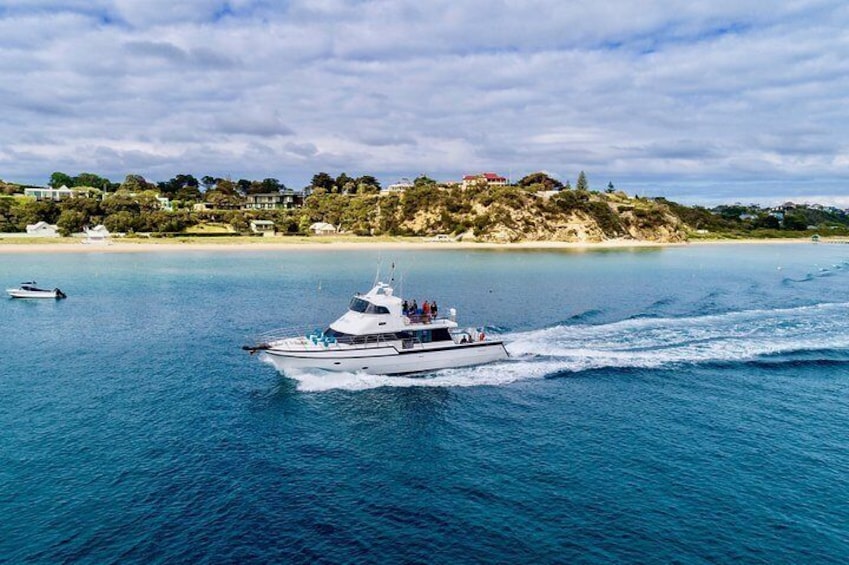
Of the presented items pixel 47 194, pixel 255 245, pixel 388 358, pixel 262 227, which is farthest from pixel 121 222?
pixel 388 358

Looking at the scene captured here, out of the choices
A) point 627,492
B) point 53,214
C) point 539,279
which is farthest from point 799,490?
point 53,214

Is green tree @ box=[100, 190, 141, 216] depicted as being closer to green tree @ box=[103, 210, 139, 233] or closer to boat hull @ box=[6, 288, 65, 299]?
green tree @ box=[103, 210, 139, 233]

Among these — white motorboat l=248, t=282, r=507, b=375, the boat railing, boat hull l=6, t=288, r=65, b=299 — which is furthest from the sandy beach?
the boat railing

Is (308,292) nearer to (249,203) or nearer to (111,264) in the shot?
(111,264)

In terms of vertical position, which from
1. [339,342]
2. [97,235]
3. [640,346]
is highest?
[97,235]

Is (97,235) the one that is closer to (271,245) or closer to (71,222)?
(71,222)

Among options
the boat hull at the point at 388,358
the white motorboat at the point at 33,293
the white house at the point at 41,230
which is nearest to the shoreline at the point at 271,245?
the white house at the point at 41,230

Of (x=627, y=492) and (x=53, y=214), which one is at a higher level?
(x=53, y=214)
